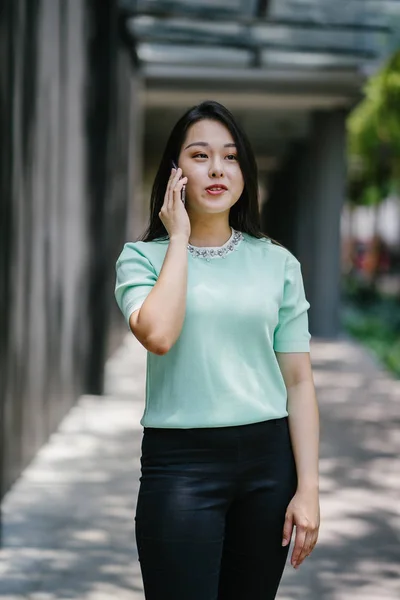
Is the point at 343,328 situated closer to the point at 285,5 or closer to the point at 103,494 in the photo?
the point at 285,5

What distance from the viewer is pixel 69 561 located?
4703mm

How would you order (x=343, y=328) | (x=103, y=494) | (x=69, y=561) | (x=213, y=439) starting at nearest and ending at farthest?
(x=213, y=439)
(x=69, y=561)
(x=103, y=494)
(x=343, y=328)

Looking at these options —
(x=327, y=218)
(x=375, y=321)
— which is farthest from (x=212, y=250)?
(x=375, y=321)

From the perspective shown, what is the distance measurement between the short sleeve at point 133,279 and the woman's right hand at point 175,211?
9 cm

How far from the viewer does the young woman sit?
220 centimetres

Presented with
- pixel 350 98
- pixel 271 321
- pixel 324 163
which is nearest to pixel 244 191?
pixel 271 321

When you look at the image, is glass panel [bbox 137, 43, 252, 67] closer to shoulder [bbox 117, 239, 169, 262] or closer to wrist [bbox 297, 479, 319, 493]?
shoulder [bbox 117, 239, 169, 262]

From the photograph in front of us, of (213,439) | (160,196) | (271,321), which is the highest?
(160,196)

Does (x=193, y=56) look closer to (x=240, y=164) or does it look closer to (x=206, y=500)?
(x=240, y=164)

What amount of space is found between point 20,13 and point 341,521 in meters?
3.65

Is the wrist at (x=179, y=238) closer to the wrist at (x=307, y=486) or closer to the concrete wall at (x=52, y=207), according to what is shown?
the wrist at (x=307, y=486)

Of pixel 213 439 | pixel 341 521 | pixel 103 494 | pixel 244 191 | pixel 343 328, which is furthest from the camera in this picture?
pixel 343 328

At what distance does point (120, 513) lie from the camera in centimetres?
559

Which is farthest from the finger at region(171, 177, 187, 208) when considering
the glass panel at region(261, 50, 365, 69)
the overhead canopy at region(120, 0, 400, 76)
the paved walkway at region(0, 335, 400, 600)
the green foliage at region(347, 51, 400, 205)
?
the green foliage at region(347, 51, 400, 205)
